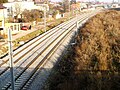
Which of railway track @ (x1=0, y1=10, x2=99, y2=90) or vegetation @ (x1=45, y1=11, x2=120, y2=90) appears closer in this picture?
vegetation @ (x1=45, y1=11, x2=120, y2=90)

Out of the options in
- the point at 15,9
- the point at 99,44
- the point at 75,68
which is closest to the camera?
the point at 75,68

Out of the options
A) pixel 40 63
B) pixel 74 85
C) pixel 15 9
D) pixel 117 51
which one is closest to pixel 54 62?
pixel 40 63

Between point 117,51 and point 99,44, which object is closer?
point 117,51

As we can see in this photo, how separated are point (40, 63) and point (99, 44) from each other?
5.90m

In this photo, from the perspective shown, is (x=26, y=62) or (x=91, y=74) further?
(x=26, y=62)

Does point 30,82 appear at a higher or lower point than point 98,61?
lower

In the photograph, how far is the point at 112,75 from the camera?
1508 cm

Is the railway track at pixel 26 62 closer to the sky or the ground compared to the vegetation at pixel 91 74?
closer to the ground

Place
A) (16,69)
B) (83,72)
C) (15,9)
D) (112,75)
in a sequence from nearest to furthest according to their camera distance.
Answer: (112,75) → (83,72) → (16,69) → (15,9)

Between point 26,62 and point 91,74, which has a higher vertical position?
point 91,74

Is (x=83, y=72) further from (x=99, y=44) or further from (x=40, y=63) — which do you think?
(x=99, y=44)

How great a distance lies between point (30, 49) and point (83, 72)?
48.3ft

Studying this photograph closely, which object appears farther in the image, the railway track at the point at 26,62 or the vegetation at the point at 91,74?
the railway track at the point at 26,62

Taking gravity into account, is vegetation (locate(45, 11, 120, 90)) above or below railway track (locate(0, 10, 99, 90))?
above
